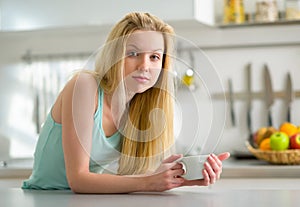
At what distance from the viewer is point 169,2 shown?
2398 millimetres

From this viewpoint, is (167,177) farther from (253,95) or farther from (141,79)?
(253,95)

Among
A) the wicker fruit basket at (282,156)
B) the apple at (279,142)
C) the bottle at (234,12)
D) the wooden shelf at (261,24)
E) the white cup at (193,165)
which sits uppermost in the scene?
the bottle at (234,12)

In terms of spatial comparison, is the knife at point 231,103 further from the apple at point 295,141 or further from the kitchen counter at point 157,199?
the kitchen counter at point 157,199

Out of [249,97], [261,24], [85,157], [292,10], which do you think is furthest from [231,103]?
[85,157]

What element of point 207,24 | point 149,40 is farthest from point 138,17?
point 207,24

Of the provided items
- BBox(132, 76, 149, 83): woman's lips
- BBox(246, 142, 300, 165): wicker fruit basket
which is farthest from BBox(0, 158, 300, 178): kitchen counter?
BBox(132, 76, 149, 83): woman's lips

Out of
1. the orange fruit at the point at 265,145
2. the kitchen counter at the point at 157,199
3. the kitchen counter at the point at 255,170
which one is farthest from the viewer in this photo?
the orange fruit at the point at 265,145

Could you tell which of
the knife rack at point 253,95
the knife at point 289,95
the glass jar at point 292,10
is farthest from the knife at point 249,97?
the glass jar at point 292,10

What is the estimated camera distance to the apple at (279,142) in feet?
7.15

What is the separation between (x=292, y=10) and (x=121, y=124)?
147 centimetres

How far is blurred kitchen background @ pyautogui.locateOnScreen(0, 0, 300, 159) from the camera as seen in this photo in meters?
2.48

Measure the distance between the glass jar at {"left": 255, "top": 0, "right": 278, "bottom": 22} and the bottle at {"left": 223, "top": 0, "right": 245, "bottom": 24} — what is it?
0.08 meters

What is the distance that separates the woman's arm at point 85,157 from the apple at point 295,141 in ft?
3.53

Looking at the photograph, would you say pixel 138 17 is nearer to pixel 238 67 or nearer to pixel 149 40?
pixel 149 40
